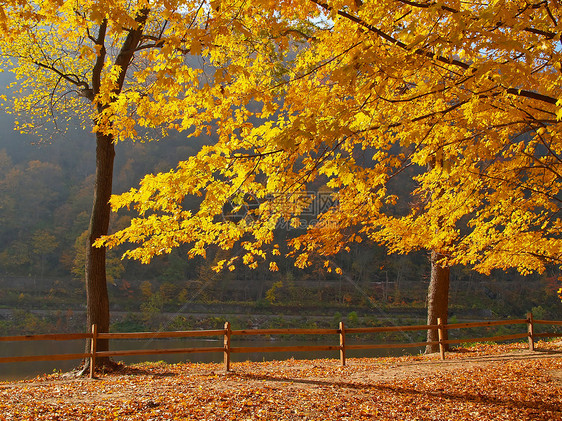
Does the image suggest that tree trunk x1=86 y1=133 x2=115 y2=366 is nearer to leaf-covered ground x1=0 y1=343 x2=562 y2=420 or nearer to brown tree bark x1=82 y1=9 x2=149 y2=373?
brown tree bark x1=82 y1=9 x2=149 y2=373

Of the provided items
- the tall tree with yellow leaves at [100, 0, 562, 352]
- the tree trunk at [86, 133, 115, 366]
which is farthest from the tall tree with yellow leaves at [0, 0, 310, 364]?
the tall tree with yellow leaves at [100, 0, 562, 352]

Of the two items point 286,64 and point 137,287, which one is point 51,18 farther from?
point 137,287

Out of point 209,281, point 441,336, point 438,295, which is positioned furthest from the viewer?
point 209,281

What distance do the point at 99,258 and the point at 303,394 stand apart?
4579 millimetres

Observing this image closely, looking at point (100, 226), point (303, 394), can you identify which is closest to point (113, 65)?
point (100, 226)

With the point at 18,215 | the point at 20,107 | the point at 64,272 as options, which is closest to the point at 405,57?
the point at 20,107

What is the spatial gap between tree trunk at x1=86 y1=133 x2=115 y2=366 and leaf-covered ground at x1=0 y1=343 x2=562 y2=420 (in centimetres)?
101

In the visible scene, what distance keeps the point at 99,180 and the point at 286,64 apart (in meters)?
4.81

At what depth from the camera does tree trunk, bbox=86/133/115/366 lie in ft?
27.3

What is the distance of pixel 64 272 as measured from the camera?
48500 mm

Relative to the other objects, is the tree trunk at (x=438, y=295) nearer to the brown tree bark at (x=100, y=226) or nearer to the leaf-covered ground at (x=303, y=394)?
the leaf-covered ground at (x=303, y=394)

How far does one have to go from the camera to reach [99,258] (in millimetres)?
8398

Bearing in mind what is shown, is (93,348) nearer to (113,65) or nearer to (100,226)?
(100,226)

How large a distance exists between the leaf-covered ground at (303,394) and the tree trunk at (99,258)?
1.01 metres
